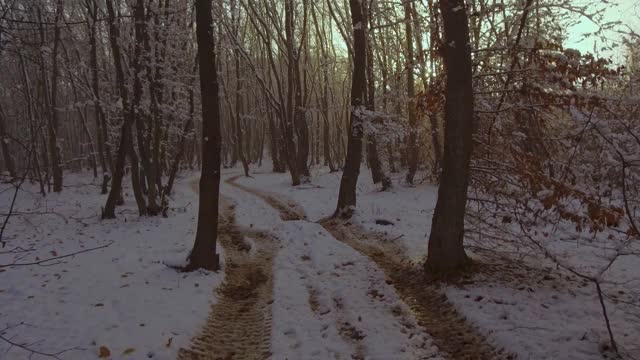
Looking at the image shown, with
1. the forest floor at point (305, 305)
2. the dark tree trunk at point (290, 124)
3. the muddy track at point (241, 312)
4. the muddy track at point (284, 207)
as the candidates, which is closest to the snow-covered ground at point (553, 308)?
the forest floor at point (305, 305)

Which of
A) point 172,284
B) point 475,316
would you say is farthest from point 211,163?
point 475,316

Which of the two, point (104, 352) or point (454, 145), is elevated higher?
point (454, 145)

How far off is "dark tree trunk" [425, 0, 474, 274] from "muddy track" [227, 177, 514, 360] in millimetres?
546

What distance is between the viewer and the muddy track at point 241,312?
5.54 meters

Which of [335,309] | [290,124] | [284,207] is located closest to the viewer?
[335,309]

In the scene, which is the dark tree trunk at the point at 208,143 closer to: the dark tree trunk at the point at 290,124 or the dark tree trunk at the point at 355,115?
the dark tree trunk at the point at 355,115

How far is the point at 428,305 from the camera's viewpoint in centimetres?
656

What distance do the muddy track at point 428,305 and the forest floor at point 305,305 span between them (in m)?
0.02

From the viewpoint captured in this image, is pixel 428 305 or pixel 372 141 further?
pixel 372 141

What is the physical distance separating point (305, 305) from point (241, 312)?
98 cm

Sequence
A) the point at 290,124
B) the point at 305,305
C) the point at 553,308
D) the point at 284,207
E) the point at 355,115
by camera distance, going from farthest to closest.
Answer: the point at 290,124 < the point at 284,207 < the point at 355,115 < the point at 305,305 < the point at 553,308

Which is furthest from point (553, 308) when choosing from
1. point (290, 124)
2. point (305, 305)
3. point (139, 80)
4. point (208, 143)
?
point (290, 124)

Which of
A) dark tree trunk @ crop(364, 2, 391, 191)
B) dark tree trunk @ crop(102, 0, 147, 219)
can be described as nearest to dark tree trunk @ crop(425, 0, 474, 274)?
dark tree trunk @ crop(102, 0, 147, 219)

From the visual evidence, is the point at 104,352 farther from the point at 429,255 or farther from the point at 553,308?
the point at 553,308
